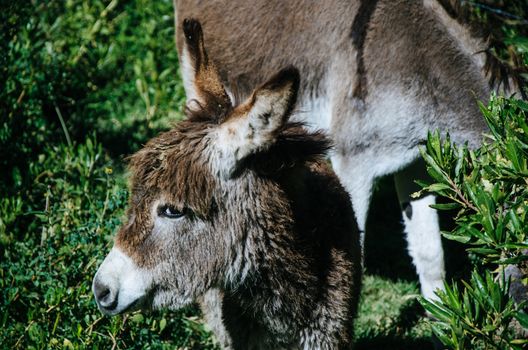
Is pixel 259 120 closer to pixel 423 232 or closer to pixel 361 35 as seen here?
pixel 361 35

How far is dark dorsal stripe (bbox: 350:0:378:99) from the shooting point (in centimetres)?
400

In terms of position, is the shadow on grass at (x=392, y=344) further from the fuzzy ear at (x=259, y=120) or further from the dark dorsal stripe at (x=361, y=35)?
the fuzzy ear at (x=259, y=120)

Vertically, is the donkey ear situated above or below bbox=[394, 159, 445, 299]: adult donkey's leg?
above

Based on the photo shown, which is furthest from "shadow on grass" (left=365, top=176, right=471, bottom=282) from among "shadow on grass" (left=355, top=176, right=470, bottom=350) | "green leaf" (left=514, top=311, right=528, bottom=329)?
"green leaf" (left=514, top=311, right=528, bottom=329)

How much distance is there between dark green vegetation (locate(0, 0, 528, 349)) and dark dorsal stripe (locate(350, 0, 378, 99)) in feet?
3.07

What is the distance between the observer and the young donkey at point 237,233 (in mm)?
2656

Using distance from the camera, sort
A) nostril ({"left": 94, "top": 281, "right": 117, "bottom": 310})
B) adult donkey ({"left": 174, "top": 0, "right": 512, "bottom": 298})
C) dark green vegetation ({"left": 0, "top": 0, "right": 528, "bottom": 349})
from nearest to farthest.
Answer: nostril ({"left": 94, "top": 281, "right": 117, "bottom": 310}), dark green vegetation ({"left": 0, "top": 0, "right": 528, "bottom": 349}), adult donkey ({"left": 174, "top": 0, "right": 512, "bottom": 298})

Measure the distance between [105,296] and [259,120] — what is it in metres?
0.93

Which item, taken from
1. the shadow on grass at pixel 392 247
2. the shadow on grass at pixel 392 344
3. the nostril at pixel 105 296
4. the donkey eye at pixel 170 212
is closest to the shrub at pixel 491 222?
the donkey eye at pixel 170 212

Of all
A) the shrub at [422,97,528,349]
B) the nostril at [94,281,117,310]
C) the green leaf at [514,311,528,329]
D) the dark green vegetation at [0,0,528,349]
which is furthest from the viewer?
the dark green vegetation at [0,0,528,349]

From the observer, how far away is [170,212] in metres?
2.70

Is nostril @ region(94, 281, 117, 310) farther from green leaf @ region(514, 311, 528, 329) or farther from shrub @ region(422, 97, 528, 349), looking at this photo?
green leaf @ region(514, 311, 528, 329)

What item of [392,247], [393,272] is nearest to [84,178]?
[393,272]

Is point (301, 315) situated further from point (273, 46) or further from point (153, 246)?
point (273, 46)
